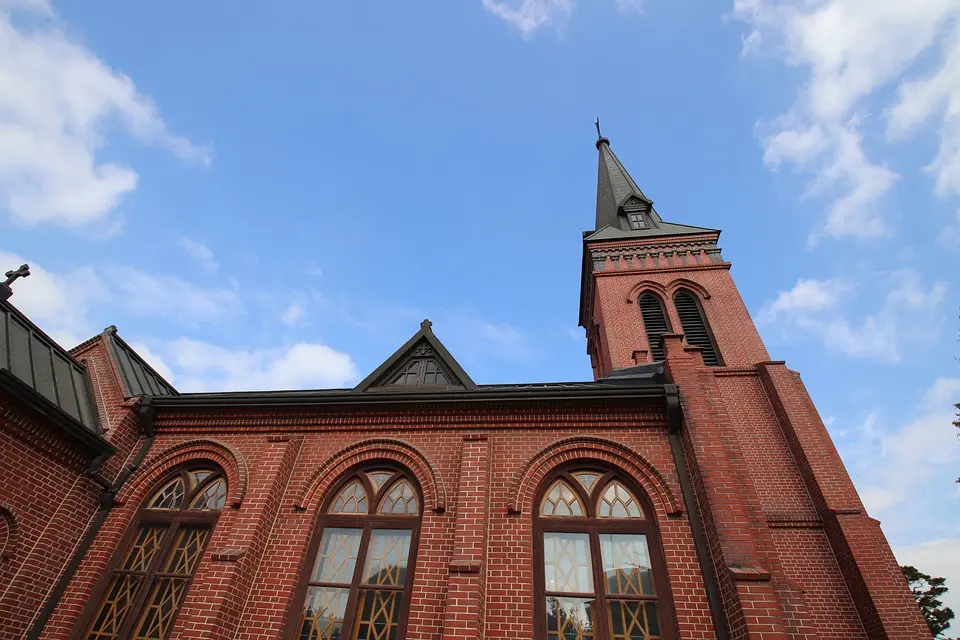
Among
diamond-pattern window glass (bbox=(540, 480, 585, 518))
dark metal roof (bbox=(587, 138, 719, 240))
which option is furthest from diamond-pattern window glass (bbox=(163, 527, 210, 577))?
dark metal roof (bbox=(587, 138, 719, 240))

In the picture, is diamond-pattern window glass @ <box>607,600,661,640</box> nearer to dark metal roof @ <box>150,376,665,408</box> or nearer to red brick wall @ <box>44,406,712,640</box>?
red brick wall @ <box>44,406,712,640</box>

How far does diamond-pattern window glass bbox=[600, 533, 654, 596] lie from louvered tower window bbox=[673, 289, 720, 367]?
7816mm

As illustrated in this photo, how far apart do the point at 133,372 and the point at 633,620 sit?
410 inches

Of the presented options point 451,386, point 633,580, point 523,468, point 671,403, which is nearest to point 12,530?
point 451,386

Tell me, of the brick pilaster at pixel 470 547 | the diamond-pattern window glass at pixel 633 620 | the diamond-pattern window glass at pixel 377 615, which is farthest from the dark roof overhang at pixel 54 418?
the diamond-pattern window glass at pixel 633 620

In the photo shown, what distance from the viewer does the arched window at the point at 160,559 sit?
6789 millimetres

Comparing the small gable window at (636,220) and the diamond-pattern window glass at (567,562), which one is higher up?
the small gable window at (636,220)

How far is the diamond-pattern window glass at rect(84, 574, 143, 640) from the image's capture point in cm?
679

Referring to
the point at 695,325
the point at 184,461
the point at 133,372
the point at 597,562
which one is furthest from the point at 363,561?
the point at 695,325

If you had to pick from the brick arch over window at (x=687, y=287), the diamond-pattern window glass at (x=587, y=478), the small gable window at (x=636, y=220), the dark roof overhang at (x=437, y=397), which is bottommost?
the diamond-pattern window glass at (x=587, y=478)

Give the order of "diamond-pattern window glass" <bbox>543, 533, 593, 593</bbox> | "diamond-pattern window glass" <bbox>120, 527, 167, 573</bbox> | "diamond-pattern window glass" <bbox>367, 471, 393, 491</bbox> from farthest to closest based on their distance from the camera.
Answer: "diamond-pattern window glass" <bbox>367, 471, 393, 491</bbox>
"diamond-pattern window glass" <bbox>120, 527, 167, 573</bbox>
"diamond-pattern window glass" <bbox>543, 533, 593, 593</bbox>

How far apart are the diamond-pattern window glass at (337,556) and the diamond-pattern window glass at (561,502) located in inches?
112

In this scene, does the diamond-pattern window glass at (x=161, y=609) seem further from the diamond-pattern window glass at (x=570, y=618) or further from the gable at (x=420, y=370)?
the diamond-pattern window glass at (x=570, y=618)

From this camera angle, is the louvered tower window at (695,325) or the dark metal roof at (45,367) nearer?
the dark metal roof at (45,367)
